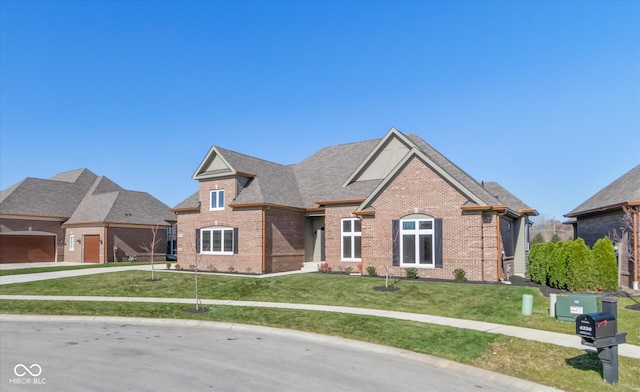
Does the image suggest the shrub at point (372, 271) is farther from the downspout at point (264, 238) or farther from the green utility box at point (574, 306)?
the green utility box at point (574, 306)

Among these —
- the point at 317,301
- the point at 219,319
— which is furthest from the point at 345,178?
the point at 219,319

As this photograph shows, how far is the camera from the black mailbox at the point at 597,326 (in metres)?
8.10

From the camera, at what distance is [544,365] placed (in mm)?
9461

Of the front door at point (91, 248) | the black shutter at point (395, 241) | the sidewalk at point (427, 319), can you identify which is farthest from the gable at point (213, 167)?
the front door at point (91, 248)

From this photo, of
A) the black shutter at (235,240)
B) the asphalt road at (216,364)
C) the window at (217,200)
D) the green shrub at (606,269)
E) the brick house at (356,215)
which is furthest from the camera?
the window at (217,200)

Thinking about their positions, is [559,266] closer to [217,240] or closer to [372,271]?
[372,271]

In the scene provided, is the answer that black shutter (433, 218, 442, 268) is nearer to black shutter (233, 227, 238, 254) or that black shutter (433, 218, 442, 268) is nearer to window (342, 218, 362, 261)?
window (342, 218, 362, 261)

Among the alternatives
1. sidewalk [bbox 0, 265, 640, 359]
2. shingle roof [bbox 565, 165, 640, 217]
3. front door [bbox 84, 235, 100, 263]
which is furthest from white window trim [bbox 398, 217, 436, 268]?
front door [bbox 84, 235, 100, 263]

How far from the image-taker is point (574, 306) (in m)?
13.1

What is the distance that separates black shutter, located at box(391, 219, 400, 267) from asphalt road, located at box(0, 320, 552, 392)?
10.9m

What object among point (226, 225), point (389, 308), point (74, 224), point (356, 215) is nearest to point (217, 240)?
point (226, 225)

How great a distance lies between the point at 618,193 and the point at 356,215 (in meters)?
14.1

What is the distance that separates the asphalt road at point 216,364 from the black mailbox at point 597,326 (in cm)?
176

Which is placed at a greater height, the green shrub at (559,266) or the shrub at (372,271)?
the green shrub at (559,266)
